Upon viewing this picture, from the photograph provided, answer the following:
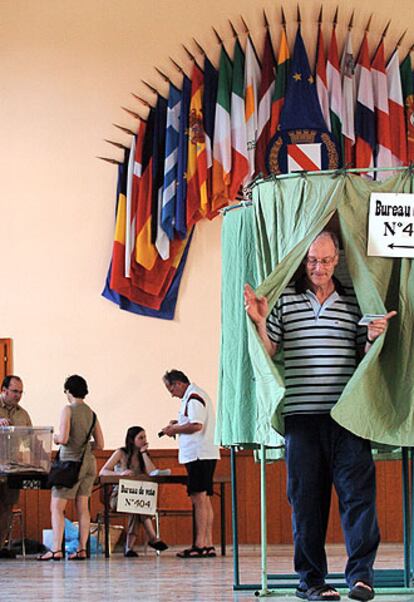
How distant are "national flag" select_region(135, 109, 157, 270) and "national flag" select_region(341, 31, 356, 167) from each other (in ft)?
6.45

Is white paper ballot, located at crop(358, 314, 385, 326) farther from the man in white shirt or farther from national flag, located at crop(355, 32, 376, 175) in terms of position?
national flag, located at crop(355, 32, 376, 175)

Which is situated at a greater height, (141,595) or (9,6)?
(9,6)

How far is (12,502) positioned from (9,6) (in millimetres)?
5382

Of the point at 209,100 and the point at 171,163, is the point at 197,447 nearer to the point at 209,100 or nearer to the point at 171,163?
the point at 171,163

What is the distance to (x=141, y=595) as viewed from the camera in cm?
598

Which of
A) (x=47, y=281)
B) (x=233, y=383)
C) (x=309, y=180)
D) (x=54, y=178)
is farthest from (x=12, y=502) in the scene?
(x=309, y=180)

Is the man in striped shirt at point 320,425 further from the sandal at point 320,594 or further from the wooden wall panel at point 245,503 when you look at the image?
the wooden wall panel at point 245,503

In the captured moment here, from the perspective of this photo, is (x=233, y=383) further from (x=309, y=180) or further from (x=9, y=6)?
(x=9, y=6)

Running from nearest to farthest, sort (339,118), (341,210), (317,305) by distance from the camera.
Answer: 1. (317,305)
2. (341,210)
3. (339,118)

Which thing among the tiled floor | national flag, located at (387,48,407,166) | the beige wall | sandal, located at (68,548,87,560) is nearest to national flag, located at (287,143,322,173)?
national flag, located at (387,48,407,166)

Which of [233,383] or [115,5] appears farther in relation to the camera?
[115,5]

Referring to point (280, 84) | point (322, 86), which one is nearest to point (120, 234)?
point (280, 84)

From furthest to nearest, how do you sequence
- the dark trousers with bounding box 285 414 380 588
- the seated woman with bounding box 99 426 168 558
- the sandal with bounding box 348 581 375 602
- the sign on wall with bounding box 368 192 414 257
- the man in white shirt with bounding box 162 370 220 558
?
the seated woman with bounding box 99 426 168 558
the man in white shirt with bounding box 162 370 220 558
the sign on wall with bounding box 368 192 414 257
the dark trousers with bounding box 285 414 380 588
the sandal with bounding box 348 581 375 602

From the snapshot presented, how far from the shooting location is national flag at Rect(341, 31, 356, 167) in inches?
459
